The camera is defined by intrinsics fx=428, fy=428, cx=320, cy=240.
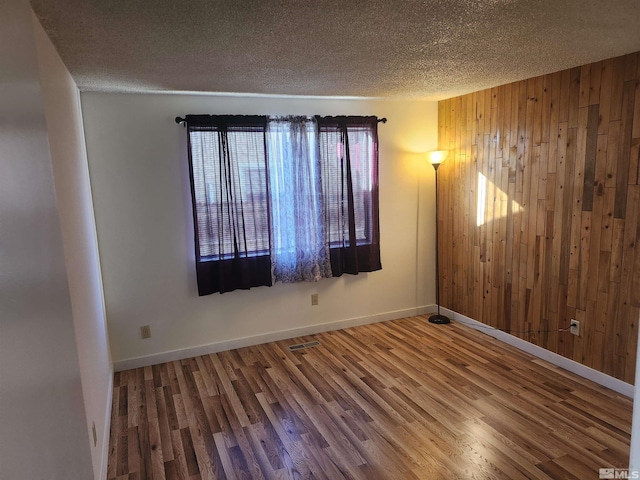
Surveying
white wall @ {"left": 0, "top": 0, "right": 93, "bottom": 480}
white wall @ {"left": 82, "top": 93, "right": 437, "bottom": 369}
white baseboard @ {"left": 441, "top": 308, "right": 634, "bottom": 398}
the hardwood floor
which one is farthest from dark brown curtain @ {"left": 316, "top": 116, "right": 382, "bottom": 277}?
white wall @ {"left": 0, "top": 0, "right": 93, "bottom": 480}

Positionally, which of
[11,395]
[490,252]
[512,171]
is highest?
[512,171]

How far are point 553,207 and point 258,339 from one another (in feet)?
9.22

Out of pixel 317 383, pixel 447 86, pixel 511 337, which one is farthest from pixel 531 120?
pixel 317 383

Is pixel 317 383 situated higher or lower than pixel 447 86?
lower

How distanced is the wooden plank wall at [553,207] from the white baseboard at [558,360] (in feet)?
0.16

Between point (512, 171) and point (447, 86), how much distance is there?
0.92m

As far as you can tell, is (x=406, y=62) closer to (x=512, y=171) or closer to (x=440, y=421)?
(x=512, y=171)

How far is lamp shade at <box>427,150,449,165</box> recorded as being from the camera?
4.23 metres

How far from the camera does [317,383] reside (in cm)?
332

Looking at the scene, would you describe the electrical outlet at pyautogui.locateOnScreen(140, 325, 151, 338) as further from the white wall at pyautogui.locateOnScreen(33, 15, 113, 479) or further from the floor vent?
the floor vent

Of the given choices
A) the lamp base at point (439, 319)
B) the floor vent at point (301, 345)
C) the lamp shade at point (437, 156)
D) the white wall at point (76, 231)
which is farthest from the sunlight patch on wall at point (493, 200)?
the white wall at point (76, 231)

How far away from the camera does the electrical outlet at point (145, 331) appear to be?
3.69 meters

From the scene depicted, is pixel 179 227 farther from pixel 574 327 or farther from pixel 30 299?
pixel 574 327

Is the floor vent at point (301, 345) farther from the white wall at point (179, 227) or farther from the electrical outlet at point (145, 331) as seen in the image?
the electrical outlet at point (145, 331)
